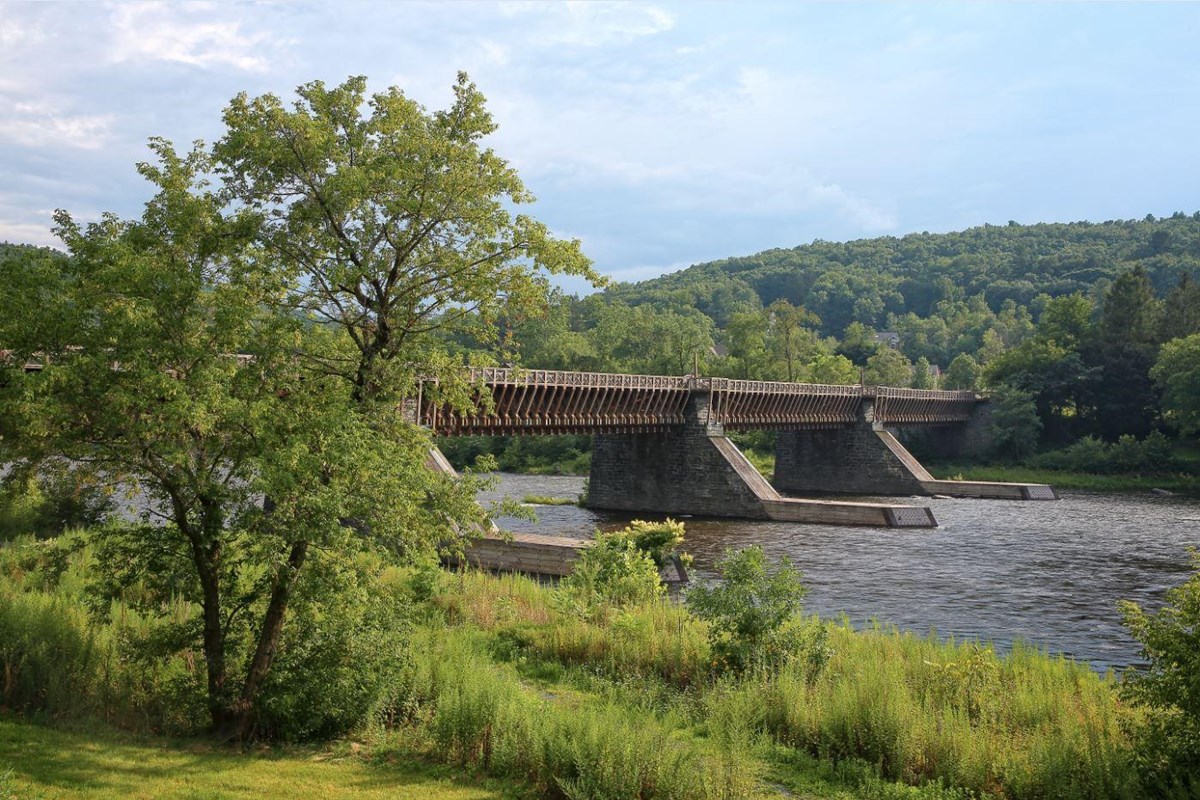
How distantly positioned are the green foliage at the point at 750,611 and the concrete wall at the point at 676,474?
39591 mm

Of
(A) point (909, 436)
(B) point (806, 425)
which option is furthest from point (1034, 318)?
(B) point (806, 425)

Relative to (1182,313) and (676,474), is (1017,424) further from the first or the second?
(676,474)

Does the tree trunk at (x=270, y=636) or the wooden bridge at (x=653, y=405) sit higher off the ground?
the wooden bridge at (x=653, y=405)

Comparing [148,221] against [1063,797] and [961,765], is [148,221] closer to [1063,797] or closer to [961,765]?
[961,765]

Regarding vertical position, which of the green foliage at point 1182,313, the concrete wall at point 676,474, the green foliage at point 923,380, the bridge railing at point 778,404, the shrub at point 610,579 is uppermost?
the green foliage at point 1182,313

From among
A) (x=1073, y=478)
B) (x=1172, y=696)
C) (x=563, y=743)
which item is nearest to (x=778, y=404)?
(x=1073, y=478)

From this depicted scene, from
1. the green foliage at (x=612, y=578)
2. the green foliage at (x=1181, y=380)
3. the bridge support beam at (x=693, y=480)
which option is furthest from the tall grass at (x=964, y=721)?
the green foliage at (x=1181, y=380)

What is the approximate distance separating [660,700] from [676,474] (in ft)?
149

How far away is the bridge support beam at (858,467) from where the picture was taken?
71.4m

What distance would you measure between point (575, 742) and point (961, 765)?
4.64m

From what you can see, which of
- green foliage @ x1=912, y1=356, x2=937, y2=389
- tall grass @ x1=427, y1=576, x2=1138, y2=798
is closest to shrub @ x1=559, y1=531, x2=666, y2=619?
tall grass @ x1=427, y1=576, x2=1138, y2=798

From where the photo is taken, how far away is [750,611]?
15.7m

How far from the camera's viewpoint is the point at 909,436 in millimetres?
94000

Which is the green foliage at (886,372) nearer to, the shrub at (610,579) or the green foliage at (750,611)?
the shrub at (610,579)
